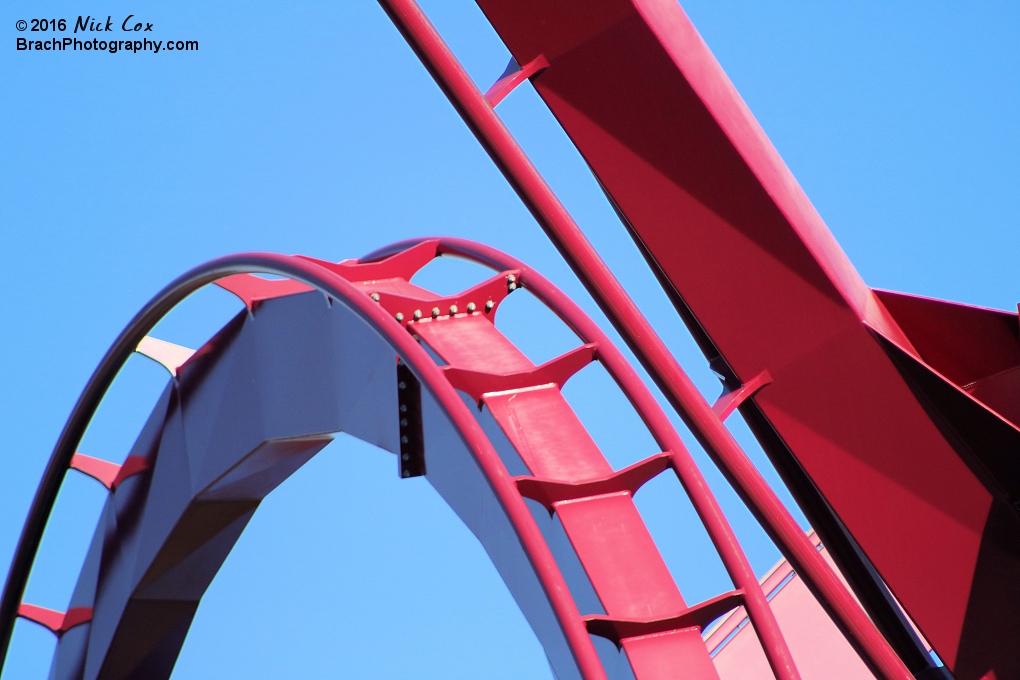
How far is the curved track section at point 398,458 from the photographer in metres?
4.43

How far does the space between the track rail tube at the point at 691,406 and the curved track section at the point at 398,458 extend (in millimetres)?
192

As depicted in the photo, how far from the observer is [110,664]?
846cm

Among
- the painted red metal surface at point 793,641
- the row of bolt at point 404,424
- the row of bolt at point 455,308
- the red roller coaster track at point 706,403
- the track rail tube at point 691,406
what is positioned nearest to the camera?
the red roller coaster track at point 706,403

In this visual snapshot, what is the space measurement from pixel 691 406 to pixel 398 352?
49.0 inches

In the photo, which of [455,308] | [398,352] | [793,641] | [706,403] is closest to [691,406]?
[706,403]

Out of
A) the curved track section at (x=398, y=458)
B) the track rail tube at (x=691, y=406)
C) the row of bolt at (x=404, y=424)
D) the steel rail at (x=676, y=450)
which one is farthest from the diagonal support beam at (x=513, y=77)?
the row of bolt at (x=404, y=424)

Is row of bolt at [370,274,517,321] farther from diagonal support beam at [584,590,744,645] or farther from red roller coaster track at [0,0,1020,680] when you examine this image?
diagonal support beam at [584,590,744,645]

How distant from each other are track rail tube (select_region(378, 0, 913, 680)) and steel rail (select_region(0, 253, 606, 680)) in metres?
0.73

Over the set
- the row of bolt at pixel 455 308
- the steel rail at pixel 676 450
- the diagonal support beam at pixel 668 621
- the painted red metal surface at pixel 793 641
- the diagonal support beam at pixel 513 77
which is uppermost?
the diagonal support beam at pixel 513 77

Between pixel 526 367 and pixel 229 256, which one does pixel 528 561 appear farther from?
pixel 229 256

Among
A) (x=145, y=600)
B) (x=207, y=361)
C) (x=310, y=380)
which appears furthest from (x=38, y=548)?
(x=310, y=380)

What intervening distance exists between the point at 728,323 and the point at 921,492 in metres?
1.03

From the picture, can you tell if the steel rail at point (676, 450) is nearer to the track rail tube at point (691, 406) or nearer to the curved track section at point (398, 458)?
the curved track section at point (398, 458)

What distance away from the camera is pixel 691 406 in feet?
15.4
